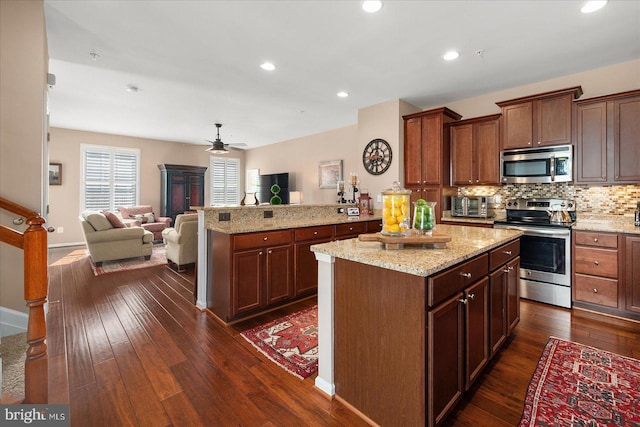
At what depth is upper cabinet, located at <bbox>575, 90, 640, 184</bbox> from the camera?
10.1 feet

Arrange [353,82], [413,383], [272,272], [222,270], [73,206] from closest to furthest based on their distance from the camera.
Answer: [413,383] < [222,270] < [272,272] < [353,82] < [73,206]

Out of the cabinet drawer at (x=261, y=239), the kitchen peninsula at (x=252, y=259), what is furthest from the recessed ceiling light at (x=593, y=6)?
the cabinet drawer at (x=261, y=239)

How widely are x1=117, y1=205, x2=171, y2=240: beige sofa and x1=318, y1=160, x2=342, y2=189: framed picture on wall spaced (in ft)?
13.4

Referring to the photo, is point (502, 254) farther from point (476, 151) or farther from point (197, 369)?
point (476, 151)

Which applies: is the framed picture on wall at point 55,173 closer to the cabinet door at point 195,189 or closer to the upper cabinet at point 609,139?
the cabinet door at point 195,189

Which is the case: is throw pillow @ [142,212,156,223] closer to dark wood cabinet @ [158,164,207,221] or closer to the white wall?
dark wood cabinet @ [158,164,207,221]

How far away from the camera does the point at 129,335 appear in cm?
254

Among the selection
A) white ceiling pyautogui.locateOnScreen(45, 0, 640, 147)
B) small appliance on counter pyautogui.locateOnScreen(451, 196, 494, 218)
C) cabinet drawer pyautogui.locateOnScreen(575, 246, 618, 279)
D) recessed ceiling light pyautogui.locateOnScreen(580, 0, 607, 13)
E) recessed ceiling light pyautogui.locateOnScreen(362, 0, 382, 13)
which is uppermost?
white ceiling pyautogui.locateOnScreen(45, 0, 640, 147)

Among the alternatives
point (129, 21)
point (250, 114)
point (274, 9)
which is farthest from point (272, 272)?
point (250, 114)

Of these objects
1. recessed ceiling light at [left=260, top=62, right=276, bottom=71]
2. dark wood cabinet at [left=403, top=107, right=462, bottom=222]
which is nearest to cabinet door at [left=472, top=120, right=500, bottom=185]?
dark wood cabinet at [left=403, top=107, right=462, bottom=222]

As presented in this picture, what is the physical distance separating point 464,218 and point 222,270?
11.6 ft

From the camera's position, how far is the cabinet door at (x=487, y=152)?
4.02 meters

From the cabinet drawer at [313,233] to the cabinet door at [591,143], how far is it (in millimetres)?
3033

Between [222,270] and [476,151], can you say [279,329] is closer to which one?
[222,270]
